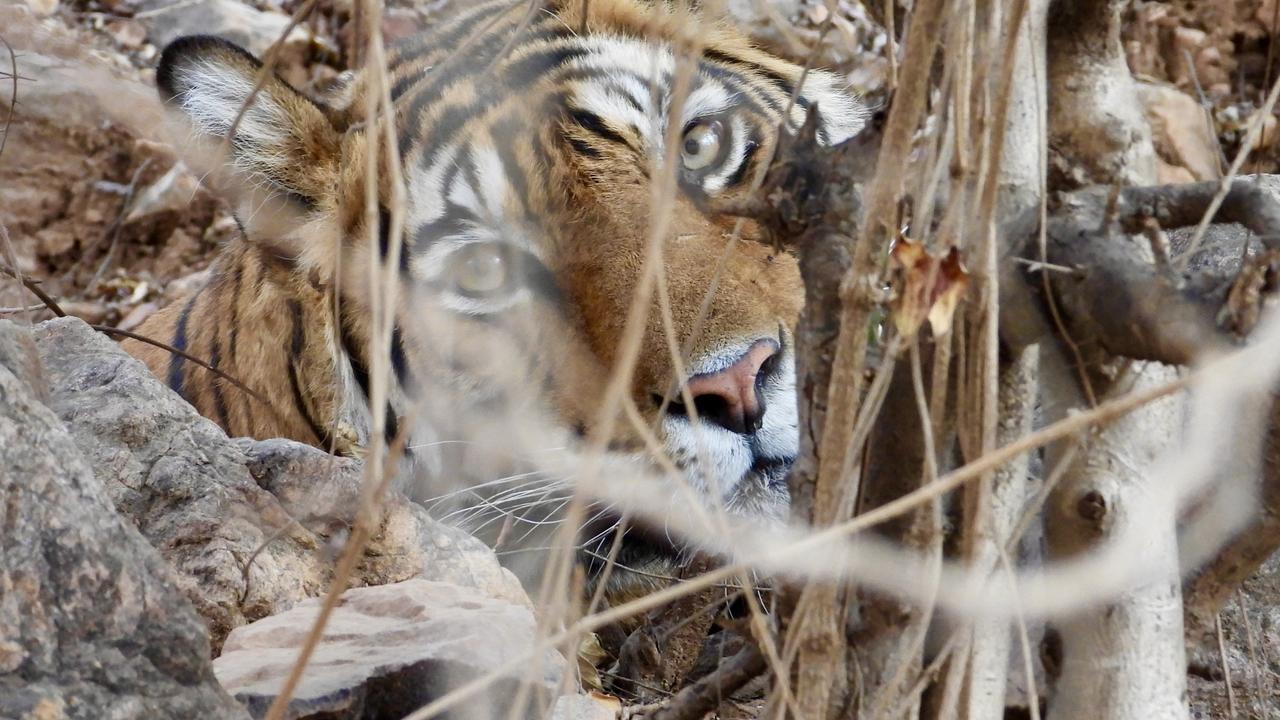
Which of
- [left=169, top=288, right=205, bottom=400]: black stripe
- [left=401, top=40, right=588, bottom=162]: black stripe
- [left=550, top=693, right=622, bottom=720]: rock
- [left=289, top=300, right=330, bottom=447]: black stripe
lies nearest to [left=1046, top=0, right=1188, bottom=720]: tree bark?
[left=550, top=693, right=622, bottom=720]: rock

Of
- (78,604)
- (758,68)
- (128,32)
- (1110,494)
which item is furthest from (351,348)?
(128,32)

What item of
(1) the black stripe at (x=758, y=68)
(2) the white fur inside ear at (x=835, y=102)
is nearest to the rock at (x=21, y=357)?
(1) the black stripe at (x=758, y=68)

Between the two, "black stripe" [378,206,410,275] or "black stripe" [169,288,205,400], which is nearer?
"black stripe" [378,206,410,275]

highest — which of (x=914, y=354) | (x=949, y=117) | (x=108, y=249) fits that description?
(x=949, y=117)

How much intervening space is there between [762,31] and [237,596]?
10.2ft

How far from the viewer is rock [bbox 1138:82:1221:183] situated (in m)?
4.85

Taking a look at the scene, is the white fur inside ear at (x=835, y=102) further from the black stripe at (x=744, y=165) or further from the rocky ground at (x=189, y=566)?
the black stripe at (x=744, y=165)

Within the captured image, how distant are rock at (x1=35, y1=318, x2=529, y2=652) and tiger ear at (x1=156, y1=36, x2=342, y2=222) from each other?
558mm

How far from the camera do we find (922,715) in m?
1.40

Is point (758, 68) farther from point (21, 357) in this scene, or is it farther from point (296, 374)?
point (21, 357)

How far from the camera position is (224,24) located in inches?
204

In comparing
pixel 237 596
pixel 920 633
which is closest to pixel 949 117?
pixel 920 633

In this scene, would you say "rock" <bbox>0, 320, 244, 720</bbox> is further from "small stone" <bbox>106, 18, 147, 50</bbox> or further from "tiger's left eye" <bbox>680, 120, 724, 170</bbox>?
"small stone" <bbox>106, 18, 147, 50</bbox>

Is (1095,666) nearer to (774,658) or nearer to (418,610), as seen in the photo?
(774,658)
